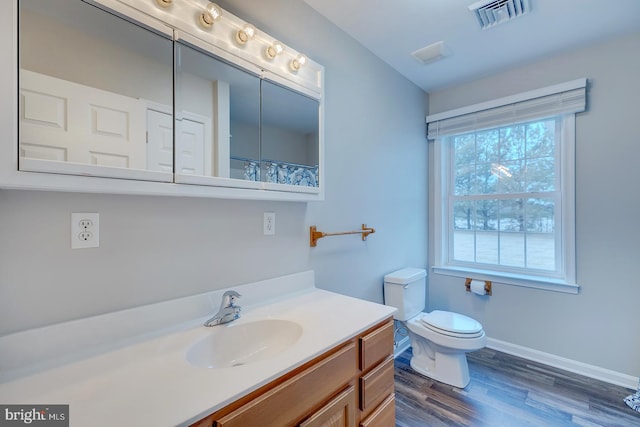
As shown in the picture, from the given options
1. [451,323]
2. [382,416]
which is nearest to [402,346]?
[451,323]

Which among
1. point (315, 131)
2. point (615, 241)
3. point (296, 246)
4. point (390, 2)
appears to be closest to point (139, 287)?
point (296, 246)

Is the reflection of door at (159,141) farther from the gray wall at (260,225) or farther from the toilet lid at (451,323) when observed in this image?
the toilet lid at (451,323)

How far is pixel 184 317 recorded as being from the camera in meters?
1.11

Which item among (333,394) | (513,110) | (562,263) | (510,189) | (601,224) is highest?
(513,110)

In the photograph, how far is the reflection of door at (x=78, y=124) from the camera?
2.44ft

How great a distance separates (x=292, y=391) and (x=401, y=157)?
208cm

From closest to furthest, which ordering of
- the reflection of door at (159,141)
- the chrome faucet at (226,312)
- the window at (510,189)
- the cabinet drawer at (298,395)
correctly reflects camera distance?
the cabinet drawer at (298,395)
the reflection of door at (159,141)
the chrome faucet at (226,312)
the window at (510,189)

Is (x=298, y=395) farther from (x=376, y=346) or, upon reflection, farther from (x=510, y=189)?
(x=510, y=189)

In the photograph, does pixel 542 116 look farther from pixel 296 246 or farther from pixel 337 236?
pixel 296 246

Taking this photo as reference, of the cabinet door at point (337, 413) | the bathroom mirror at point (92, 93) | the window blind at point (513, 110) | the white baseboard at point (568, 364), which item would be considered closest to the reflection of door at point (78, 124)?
the bathroom mirror at point (92, 93)

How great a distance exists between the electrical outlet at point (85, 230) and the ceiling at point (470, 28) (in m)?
1.59

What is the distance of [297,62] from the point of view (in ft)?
4.65

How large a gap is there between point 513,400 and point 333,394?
1.56 meters

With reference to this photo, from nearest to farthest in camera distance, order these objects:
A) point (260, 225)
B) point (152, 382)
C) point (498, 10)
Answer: point (152, 382), point (260, 225), point (498, 10)
